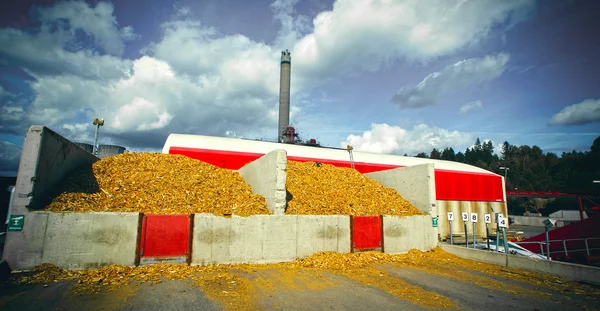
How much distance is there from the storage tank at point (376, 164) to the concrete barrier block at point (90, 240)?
30.3ft

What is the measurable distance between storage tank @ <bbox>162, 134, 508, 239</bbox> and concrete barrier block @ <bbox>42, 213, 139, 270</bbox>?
9.22 meters

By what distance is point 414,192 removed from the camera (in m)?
14.4

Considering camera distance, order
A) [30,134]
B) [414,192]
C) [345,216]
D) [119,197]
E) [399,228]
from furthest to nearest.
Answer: [414,192] → [399,228] → [345,216] → [119,197] → [30,134]

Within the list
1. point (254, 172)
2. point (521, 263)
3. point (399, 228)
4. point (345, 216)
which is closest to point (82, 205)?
point (254, 172)

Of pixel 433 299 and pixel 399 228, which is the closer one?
pixel 433 299

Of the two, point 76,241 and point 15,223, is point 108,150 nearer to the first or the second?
point 15,223

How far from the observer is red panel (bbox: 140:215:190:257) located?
8914 millimetres

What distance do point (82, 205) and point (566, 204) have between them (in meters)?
62.2

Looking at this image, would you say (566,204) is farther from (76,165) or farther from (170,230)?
(76,165)

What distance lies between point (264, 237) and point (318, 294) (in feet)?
11.3

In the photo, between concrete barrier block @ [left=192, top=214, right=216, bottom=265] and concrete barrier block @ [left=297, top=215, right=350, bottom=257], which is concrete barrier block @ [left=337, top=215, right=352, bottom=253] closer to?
concrete barrier block @ [left=297, top=215, right=350, bottom=257]

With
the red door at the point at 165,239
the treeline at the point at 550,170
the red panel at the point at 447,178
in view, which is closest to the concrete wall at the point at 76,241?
the red door at the point at 165,239

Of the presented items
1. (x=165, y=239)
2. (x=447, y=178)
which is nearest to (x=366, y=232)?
(x=165, y=239)

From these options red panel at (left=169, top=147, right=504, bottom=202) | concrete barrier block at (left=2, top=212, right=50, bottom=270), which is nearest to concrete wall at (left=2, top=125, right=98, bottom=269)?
concrete barrier block at (left=2, top=212, right=50, bottom=270)
